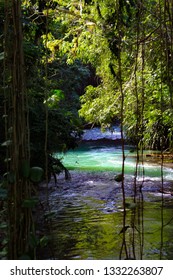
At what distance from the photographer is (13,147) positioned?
1.41 metres

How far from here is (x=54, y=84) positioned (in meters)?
4.68

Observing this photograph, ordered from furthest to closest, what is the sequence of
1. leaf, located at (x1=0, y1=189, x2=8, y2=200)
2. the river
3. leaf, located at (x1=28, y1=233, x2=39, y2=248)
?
1. the river
2. leaf, located at (x1=0, y1=189, x2=8, y2=200)
3. leaf, located at (x1=28, y1=233, x2=39, y2=248)

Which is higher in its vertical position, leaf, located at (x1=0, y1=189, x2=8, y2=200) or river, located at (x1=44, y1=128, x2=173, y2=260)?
leaf, located at (x1=0, y1=189, x2=8, y2=200)

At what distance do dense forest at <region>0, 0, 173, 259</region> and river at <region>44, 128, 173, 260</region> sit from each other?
24cm

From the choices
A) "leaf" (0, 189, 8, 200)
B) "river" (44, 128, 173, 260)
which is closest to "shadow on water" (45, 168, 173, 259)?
"river" (44, 128, 173, 260)

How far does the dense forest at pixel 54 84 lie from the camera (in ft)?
4.67

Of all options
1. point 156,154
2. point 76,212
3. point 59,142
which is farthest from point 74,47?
point 156,154

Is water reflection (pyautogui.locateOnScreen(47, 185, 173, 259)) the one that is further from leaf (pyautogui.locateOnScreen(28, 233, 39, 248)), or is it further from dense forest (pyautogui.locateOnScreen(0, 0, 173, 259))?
leaf (pyautogui.locateOnScreen(28, 233, 39, 248))

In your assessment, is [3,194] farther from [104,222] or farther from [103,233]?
[104,222]

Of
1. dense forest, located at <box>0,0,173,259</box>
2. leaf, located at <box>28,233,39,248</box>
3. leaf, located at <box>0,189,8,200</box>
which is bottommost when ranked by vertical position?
leaf, located at <box>28,233,39,248</box>

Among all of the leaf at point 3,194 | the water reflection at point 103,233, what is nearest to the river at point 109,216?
the water reflection at point 103,233

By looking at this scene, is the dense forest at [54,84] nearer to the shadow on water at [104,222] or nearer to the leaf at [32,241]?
the leaf at [32,241]

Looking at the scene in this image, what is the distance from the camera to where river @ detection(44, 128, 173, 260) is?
2.84 m

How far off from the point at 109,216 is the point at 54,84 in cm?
159
